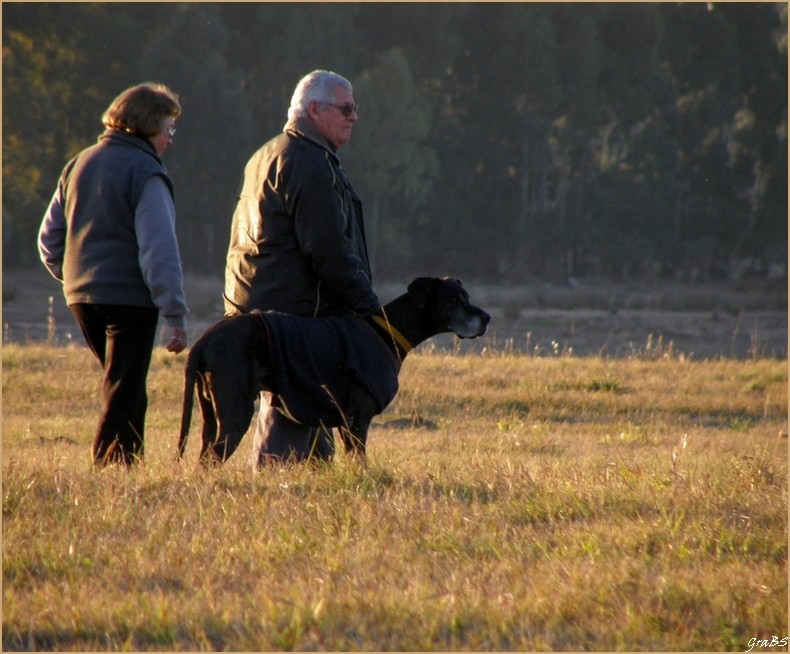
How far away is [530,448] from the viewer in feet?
26.3

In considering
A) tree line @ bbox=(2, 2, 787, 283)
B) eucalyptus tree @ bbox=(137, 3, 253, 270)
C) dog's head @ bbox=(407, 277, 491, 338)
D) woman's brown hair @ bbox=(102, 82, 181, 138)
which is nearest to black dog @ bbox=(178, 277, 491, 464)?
dog's head @ bbox=(407, 277, 491, 338)

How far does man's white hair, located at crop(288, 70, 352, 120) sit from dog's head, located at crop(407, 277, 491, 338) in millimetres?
1223

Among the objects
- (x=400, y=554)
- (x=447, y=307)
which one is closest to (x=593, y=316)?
(x=447, y=307)

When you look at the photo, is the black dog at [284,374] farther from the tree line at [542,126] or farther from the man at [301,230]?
the tree line at [542,126]

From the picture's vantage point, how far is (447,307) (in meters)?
6.71

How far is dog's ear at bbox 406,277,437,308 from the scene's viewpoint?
6.56 metres

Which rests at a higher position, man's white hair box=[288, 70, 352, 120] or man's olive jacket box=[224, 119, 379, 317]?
man's white hair box=[288, 70, 352, 120]

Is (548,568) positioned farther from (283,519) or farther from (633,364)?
(633,364)

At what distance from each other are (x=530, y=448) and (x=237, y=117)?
3469 centimetres

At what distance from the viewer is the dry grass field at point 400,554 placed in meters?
3.52

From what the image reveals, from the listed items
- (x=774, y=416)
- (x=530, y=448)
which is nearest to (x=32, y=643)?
(x=530, y=448)

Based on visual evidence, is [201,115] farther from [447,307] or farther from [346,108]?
[346,108]

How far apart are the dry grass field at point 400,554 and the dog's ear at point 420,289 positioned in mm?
909

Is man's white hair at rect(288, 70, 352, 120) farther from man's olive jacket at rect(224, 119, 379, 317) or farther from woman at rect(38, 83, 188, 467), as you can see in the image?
woman at rect(38, 83, 188, 467)
